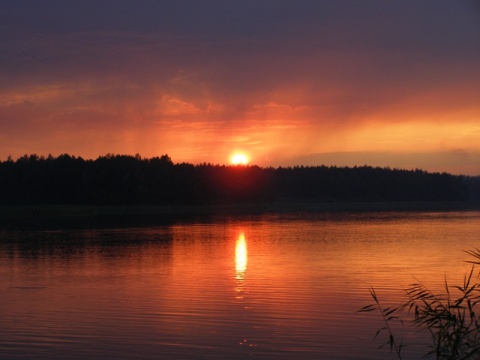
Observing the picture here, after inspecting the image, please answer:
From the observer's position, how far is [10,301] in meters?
19.0

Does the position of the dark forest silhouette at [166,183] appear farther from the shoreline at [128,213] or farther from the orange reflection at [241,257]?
the orange reflection at [241,257]

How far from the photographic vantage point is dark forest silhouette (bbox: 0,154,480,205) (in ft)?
347

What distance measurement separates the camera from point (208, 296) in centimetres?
1959

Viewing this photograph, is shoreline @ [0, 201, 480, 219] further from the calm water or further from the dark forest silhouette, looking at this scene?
the calm water

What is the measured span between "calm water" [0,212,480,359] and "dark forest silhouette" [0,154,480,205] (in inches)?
2708

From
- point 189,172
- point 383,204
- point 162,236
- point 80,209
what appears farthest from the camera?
point 383,204

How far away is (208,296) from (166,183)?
94923 millimetres

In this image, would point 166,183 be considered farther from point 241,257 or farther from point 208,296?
point 208,296

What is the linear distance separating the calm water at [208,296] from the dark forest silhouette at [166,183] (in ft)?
226

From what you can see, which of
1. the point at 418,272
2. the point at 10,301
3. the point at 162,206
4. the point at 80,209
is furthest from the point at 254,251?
the point at 162,206

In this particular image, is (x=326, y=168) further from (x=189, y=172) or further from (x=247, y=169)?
(x=189, y=172)

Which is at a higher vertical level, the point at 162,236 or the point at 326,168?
the point at 326,168

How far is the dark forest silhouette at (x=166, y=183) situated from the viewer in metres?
106

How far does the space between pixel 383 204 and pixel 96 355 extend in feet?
475
